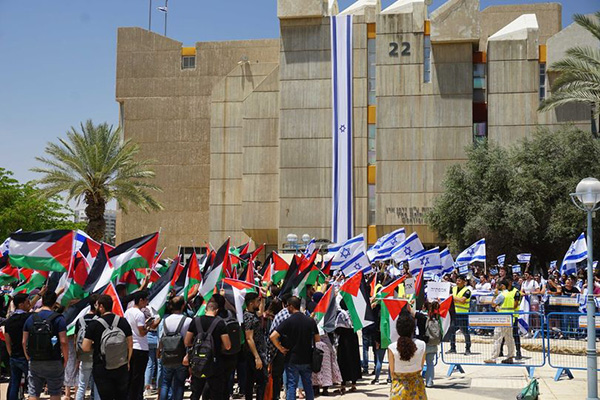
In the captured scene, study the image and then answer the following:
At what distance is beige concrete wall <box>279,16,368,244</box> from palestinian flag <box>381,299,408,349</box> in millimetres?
→ 33828

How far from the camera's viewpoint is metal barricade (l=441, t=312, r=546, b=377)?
1520 cm

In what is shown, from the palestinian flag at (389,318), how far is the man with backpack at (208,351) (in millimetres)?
4449

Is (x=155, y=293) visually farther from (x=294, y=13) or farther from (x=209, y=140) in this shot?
(x=209, y=140)

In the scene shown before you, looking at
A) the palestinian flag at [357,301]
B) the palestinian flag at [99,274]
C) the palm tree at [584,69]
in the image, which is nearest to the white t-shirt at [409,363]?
the palestinian flag at [357,301]

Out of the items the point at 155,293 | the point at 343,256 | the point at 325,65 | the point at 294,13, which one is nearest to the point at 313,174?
the point at 325,65

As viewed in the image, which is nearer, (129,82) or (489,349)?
(489,349)

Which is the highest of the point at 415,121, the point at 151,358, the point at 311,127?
the point at 415,121

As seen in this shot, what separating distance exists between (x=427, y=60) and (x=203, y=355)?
131ft

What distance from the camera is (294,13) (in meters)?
48.4

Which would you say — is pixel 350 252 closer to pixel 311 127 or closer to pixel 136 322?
pixel 136 322

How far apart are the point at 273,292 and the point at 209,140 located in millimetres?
45538

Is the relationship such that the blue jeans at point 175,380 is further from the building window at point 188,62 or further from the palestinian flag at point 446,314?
the building window at point 188,62

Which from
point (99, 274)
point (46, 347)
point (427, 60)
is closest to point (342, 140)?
point (427, 60)

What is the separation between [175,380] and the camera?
35.3ft
